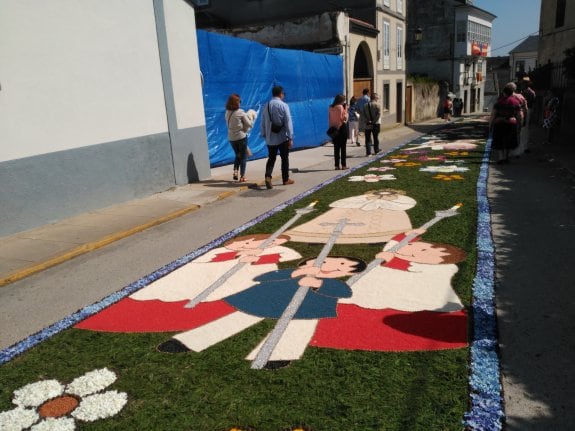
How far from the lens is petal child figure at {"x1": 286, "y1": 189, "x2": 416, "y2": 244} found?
584 centimetres

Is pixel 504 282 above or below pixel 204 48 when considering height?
below

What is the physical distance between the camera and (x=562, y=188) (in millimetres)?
8320

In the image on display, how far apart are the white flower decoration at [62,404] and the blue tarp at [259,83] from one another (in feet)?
30.4

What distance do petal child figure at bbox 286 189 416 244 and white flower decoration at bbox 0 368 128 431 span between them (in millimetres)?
3229

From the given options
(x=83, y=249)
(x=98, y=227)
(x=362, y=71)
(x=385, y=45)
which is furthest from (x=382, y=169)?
(x=385, y=45)

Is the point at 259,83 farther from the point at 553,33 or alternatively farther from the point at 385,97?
the point at 553,33

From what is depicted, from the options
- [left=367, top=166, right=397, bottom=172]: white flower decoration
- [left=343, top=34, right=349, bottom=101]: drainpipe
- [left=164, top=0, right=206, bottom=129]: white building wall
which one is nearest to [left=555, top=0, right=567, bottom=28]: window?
[left=343, top=34, right=349, bottom=101]: drainpipe

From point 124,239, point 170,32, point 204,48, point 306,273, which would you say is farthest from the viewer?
point 204,48

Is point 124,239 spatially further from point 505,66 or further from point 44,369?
point 505,66

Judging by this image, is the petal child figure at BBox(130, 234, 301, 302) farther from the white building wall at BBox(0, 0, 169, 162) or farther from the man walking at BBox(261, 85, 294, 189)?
the man walking at BBox(261, 85, 294, 189)

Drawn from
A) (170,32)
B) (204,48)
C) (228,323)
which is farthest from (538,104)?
(228,323)

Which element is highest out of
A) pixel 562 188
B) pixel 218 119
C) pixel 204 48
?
pixel 204 48

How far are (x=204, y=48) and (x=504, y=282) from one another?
9.48m

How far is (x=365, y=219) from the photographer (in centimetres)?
664
